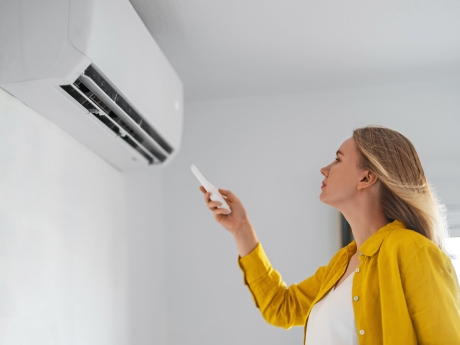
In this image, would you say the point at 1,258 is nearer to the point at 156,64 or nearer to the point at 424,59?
the point at 156,64

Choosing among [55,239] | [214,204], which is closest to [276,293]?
[214,204]

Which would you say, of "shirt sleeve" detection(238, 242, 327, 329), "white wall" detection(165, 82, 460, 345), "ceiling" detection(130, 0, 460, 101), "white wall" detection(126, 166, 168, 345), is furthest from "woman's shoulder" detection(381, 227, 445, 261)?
→ "white wall" detection(165, 82, 460, 345)

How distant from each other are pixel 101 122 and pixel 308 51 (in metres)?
0.95

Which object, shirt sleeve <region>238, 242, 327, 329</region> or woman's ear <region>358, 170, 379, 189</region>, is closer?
woman's ear <region>358, 170, 379, 189</region>

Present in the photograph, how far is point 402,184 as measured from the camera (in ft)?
3.95

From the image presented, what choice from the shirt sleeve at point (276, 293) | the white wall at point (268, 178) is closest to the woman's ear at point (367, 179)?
the shirt sleeve at point (276, 293)

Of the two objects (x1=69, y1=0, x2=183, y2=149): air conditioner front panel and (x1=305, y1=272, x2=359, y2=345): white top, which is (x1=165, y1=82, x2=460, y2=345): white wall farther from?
(x1=305, y1=272, x2=359, y2=345): white top

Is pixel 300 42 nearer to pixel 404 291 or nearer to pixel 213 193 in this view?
pixel 213 193

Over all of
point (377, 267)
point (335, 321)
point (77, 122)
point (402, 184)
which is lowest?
point (335, 321)

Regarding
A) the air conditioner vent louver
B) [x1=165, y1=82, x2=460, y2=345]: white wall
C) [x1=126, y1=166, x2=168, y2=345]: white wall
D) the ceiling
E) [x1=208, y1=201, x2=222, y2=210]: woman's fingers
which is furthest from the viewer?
[x1=165, y1=82, x2=460, y2=345]: white wall

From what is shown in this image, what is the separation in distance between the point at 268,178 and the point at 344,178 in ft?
3.84

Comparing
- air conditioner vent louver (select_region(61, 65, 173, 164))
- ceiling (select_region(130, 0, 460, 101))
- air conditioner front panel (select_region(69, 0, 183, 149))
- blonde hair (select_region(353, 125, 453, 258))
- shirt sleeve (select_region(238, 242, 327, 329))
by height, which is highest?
ceiling (select_region(130, 0, 460, 101))

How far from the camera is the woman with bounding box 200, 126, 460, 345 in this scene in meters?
1.02

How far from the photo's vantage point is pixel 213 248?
247cm
